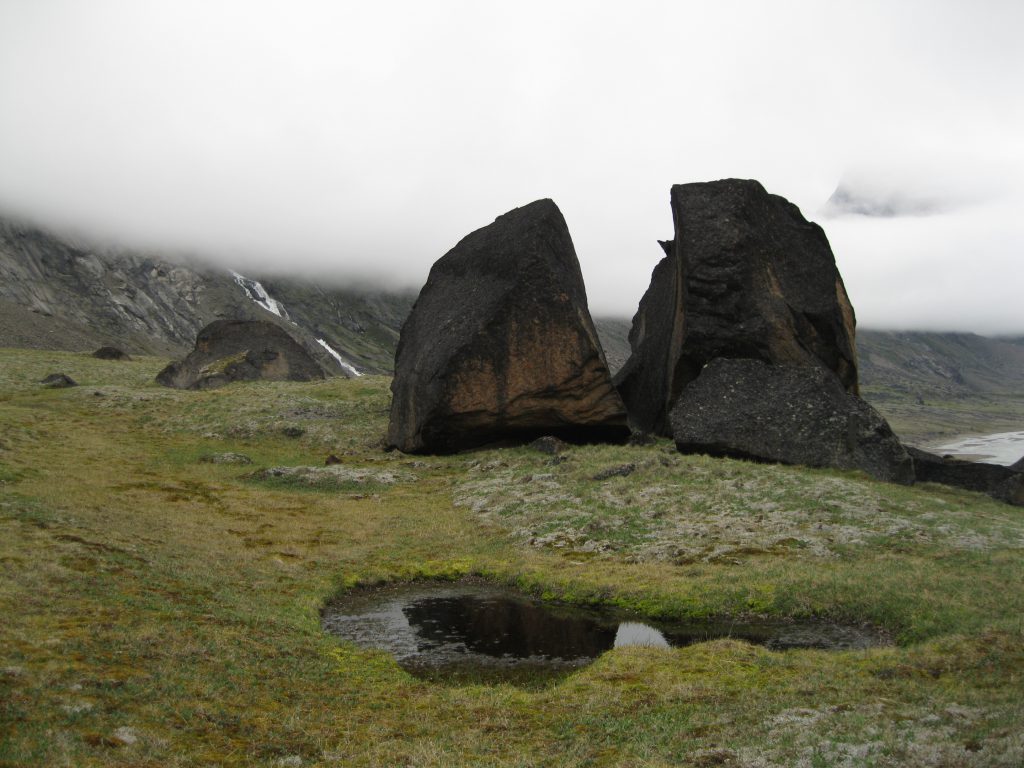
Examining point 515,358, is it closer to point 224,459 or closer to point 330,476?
point 330,476

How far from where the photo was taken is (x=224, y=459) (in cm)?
4591

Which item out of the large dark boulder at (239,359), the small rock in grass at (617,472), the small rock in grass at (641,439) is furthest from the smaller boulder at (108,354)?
the small rock in grass at (617,472)

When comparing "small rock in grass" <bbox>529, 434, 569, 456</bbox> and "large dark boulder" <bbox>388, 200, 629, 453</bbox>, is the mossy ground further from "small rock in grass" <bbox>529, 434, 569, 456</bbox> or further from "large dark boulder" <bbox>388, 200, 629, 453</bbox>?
"large dark boulder" <bbox>388, 200, 629, 453</bbox>

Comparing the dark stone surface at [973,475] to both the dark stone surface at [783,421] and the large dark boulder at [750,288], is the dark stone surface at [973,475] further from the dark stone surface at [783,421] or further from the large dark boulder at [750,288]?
the large dark boulder at [750,288]

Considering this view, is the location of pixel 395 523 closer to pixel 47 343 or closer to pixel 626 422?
pixel 626 422

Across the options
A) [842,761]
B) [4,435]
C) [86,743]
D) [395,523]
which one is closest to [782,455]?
[395,523]

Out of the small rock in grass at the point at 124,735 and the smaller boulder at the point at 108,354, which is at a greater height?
the smaller boulder at the point at 108,354

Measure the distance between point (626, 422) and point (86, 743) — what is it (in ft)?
124

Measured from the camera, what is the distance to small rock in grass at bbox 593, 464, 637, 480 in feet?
118

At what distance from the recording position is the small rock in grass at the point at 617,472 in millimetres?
35906

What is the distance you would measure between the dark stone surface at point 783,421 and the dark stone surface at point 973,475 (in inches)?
146

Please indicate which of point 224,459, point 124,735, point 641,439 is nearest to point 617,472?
point 641,439

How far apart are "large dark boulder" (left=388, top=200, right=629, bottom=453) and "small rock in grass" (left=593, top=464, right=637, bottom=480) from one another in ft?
27.8

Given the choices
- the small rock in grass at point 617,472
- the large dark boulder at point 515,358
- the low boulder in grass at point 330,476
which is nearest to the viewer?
the small rock in grass at point 617,472
